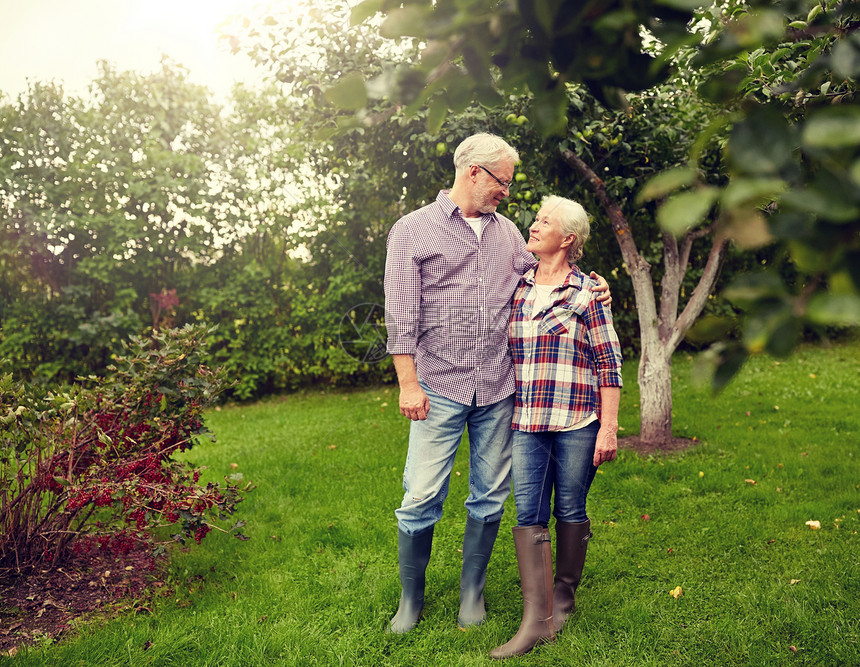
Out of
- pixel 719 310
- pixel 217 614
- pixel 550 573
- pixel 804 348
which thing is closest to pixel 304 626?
pixel 217 614

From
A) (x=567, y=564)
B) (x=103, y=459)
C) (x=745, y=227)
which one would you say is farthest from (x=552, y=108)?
(x=103, y=459)

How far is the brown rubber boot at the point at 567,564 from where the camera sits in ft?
9.35

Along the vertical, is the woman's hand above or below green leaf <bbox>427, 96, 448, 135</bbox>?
below

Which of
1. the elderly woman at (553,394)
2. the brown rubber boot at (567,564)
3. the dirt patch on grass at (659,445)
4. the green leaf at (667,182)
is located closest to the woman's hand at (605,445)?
the elderly woman at (553,394)

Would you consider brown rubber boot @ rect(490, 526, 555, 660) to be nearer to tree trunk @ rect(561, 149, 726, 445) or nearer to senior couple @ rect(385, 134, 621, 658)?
senior couple @ rect(385, 134, 621, 658)

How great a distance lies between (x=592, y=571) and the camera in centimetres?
338

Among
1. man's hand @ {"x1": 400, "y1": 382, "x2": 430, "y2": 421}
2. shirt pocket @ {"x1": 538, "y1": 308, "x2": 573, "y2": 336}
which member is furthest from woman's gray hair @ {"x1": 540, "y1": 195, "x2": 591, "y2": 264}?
man's hand @ {"x1": 400, "y1": 382, "x2": 430, "y2": 421}

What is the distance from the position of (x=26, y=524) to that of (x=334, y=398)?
5402mm

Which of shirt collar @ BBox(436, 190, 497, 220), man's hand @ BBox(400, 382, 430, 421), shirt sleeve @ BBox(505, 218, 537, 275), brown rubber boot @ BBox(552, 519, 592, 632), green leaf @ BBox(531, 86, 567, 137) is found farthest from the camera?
→ shirt sleeve @ BBox(505, 218, 537, 275)

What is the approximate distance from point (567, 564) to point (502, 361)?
938 millimetres

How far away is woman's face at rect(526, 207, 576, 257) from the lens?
2.70 meters

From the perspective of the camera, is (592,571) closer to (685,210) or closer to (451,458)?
(451,458)

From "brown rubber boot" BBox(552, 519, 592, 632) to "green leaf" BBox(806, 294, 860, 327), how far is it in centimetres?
238

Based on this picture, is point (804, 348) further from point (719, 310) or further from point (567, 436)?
point (567, 436)
